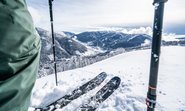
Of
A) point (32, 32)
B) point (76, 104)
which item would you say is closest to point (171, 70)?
point (76, 104)

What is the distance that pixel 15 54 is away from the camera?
0.99 meters

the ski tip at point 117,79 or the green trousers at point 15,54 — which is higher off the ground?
the green trousers at point 15,54

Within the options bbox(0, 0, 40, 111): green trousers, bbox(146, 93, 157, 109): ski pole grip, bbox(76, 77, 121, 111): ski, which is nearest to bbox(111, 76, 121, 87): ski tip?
bbox(76, 77, 121, 111): ski

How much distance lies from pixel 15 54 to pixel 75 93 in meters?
6.73

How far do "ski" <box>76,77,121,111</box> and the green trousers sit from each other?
546 centimetres

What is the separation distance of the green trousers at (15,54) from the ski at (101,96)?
5456 millimetres

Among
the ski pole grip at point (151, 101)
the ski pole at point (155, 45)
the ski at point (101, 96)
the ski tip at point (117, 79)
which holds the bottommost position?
the ski at point (101, 96)

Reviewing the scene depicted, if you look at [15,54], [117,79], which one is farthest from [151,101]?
[117,79]

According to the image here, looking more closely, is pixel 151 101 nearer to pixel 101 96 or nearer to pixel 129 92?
pixel 129 92

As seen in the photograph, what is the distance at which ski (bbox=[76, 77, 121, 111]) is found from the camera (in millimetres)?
6461

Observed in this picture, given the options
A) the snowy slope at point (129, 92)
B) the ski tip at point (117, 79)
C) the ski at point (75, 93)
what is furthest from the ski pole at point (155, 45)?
the ski tip at point (117, 79)

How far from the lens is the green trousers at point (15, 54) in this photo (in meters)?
0.96

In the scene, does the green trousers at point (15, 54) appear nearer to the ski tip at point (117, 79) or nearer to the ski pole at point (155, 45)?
the ski pole at point (155, 45)

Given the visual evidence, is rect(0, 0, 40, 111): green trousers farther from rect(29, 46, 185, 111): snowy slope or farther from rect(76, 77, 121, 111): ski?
rect(76, 77, 121, 111): ski
